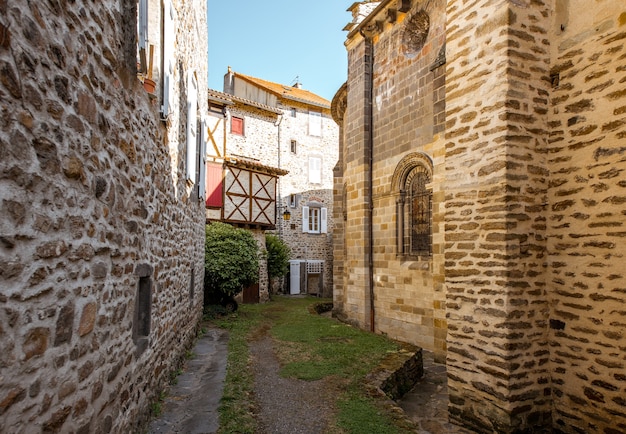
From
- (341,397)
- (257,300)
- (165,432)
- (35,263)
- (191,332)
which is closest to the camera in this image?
(35,263)

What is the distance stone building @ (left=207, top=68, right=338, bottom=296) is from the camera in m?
19.8

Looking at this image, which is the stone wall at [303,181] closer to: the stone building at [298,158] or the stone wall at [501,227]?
the stone building at [298,158]

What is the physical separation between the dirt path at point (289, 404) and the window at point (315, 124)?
678 inches

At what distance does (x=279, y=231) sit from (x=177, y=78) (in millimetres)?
15281

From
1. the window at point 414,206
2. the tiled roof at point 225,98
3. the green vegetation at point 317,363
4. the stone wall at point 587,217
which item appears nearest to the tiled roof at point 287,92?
the tiled roof at point 225,98

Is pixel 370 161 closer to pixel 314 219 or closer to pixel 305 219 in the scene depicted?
pixel 305 219

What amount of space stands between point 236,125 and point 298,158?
4089mm

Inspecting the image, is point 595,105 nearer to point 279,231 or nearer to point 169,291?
point 169,291

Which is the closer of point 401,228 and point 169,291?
point 169,291

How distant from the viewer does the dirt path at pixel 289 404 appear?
4.40 meters

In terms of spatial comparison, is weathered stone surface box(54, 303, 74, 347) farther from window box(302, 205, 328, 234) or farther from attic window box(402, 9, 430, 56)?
window box(302, 205, 328, 234)

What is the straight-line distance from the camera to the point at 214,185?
51.6 feet

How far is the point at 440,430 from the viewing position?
4691 mm

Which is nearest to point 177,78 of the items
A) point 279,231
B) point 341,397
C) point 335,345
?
point 341,397
